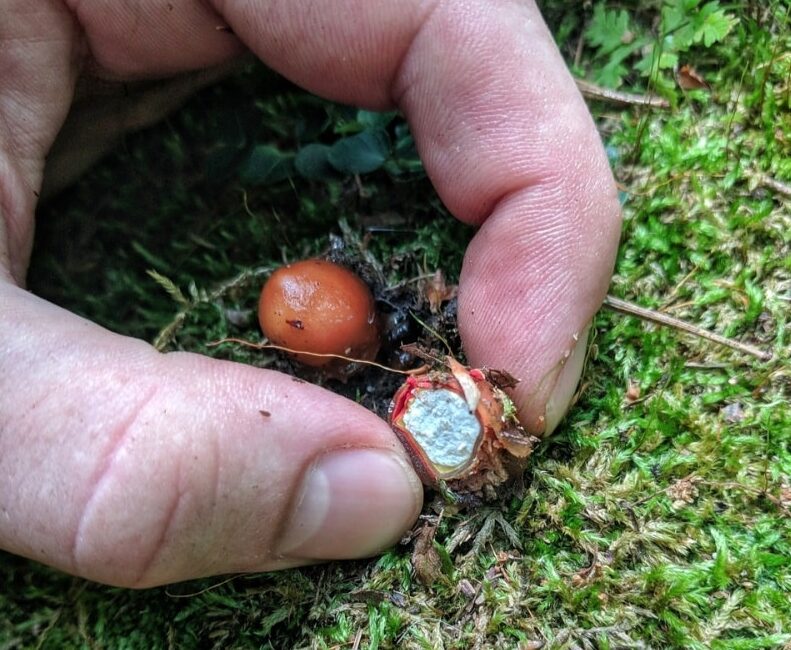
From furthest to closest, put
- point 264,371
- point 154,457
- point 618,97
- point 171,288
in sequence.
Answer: point 618,97
point 171,288
point 264,371
point 154,457

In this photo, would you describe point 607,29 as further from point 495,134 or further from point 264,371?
point 264,371

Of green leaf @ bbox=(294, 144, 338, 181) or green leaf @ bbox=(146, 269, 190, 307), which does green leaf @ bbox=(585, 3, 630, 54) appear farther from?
green leaf @ bbox=(146, 269, 190, 307)

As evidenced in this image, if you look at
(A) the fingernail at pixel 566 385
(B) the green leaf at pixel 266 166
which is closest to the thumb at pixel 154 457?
(A) the fingernail at pixel 566 385

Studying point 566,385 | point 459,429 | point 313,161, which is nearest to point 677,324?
point 566,385

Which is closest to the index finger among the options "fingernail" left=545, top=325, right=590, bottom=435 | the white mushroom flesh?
"fingernail" left=545, top=325, right=590, bottom=435

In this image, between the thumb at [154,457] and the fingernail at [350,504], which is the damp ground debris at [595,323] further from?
the thumb at [154,457]

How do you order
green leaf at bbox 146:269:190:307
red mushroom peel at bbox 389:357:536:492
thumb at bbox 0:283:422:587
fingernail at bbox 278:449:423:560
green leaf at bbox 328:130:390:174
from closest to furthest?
thumb at bbox 0:283:422:587 → fingernail at bbox 278:449:423:560 → red mushroom peel at bbox 389:357:536:492 → green leaf at bbox 146:269:190:307 → green leaf at bbox 328:130:390:174
